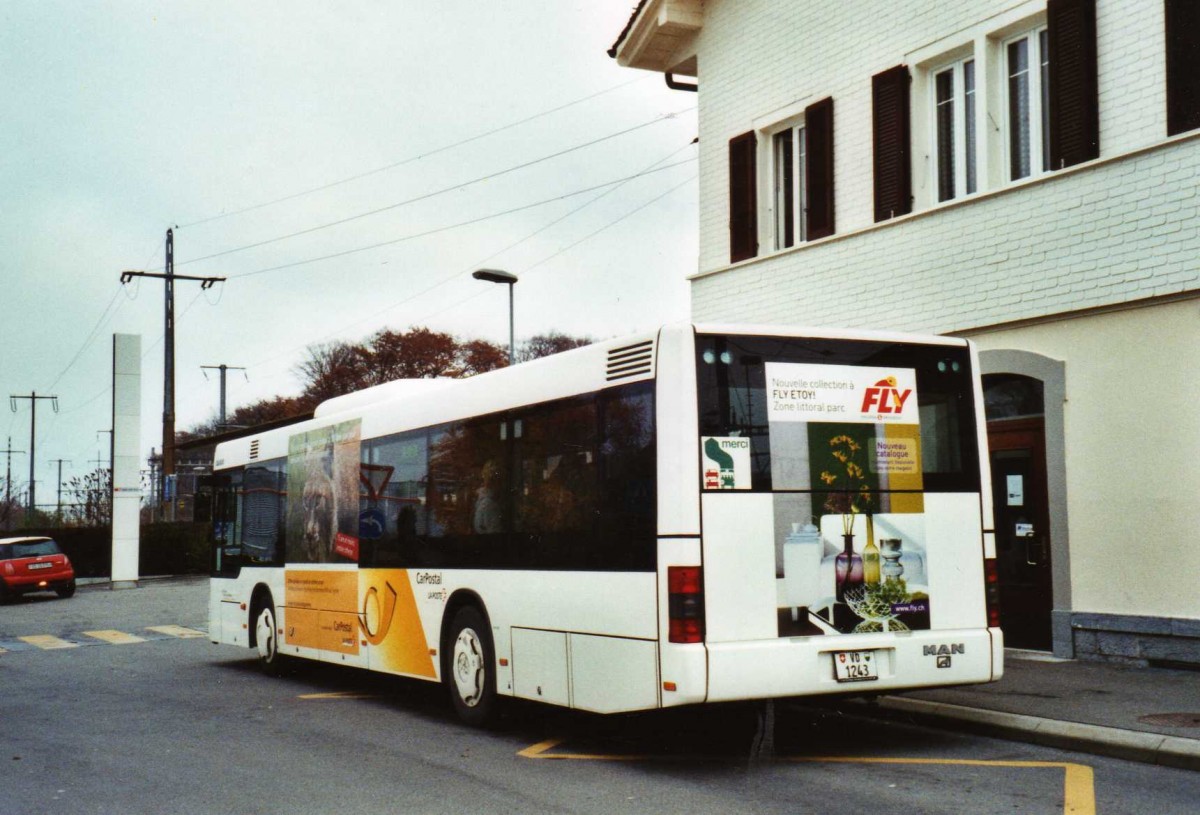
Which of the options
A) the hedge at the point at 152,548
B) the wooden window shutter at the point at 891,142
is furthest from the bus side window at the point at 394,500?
the hedge at the point at 152,548

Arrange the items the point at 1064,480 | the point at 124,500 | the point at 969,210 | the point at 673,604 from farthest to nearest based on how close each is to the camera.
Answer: the point at 124,500
the point at 969,210
the point at 1064,480
the point at 673,604

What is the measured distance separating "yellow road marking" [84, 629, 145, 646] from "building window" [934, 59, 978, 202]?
13587 millimetres

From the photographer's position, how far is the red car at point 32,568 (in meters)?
32.9

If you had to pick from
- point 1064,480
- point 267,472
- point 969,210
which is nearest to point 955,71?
point 969,210

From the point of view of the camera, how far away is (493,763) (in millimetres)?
8711

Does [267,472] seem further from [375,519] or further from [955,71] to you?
[955,71]

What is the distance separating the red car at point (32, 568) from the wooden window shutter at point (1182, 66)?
29.3 meters

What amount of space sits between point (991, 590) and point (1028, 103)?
641 cm

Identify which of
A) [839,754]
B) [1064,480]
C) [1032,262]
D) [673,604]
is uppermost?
[1032,262]

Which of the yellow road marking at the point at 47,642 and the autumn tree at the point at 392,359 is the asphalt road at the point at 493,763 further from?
the autumn tree at the point at 392,359

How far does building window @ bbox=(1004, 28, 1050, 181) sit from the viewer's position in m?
13.2

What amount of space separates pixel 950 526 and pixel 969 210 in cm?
600

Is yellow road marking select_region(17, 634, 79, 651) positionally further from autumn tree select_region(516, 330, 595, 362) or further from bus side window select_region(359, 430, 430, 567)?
autumn tree select_region(516, 330, 595, 362)

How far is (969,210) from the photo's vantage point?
45.5 feet
